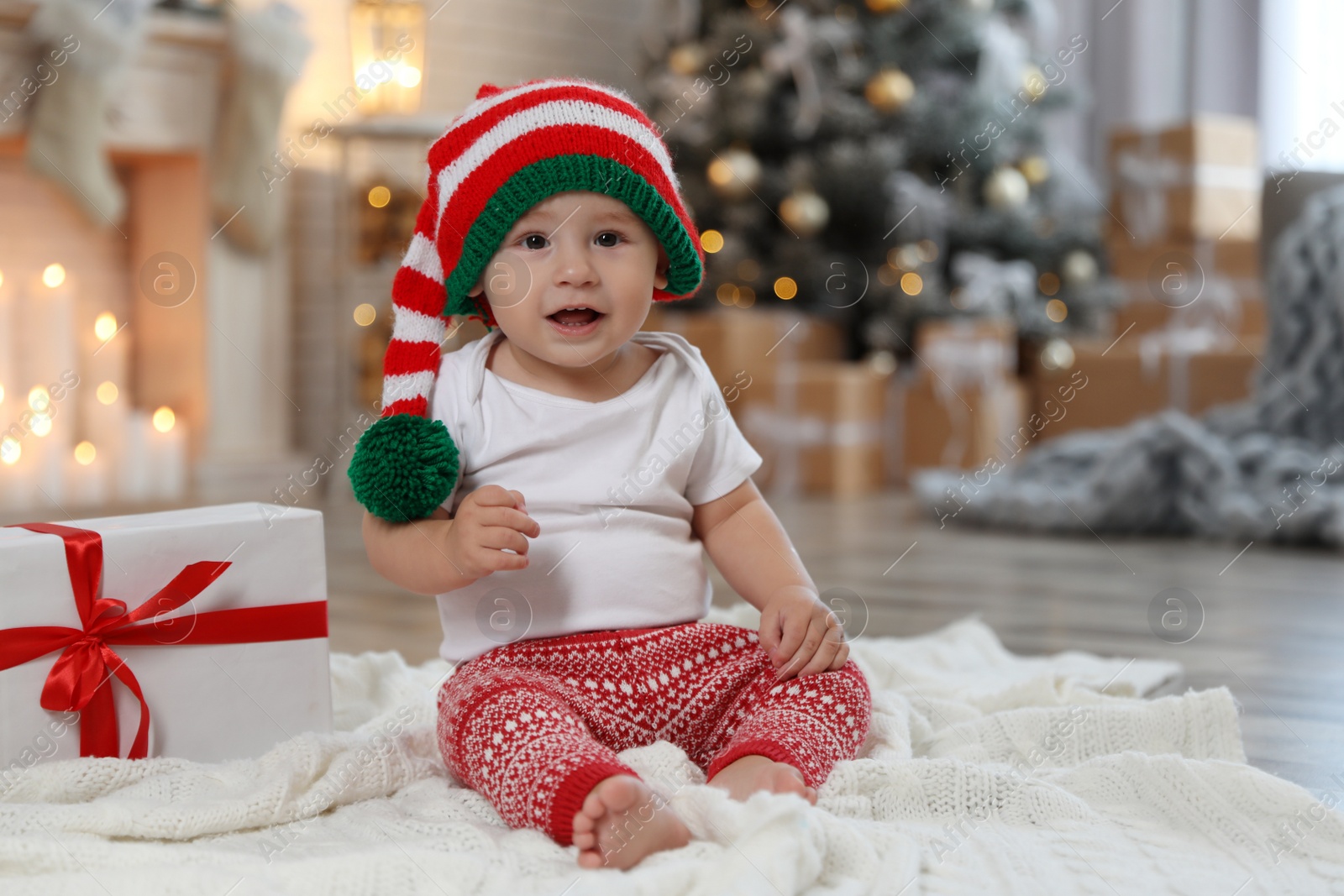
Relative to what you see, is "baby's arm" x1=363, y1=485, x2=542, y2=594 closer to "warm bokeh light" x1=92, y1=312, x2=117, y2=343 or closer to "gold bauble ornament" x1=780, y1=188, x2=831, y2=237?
"warm bokeh light" x1=92, y1=312, x2=117, y2=343

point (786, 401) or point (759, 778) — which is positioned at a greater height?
point (786, 401)

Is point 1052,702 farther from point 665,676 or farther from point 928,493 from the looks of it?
point 928,493

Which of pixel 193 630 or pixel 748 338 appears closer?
pixel 193 630

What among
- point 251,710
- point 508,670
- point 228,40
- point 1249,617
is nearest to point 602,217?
point 508,670

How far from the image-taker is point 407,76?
10.3 feet

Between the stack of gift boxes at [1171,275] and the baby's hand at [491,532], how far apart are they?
9.13ft

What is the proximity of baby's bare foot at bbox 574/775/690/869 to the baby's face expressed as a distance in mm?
339

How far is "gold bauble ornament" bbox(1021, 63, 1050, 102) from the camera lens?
3.48 m

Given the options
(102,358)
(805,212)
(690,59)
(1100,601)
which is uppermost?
(690,59)

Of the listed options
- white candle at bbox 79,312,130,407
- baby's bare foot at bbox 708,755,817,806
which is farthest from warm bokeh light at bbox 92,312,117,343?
baby's bare foot at bbox 708,755,817,806

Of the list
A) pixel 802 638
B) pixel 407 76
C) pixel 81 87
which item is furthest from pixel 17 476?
pixel 802 638

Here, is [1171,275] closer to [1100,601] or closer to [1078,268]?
[1078,268]

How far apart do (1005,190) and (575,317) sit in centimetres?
271

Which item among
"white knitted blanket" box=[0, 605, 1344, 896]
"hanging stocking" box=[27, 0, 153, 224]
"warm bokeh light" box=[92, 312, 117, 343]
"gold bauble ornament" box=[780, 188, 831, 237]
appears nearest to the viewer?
"white knitted blanket" box=[0, 605, 1344, 896]
